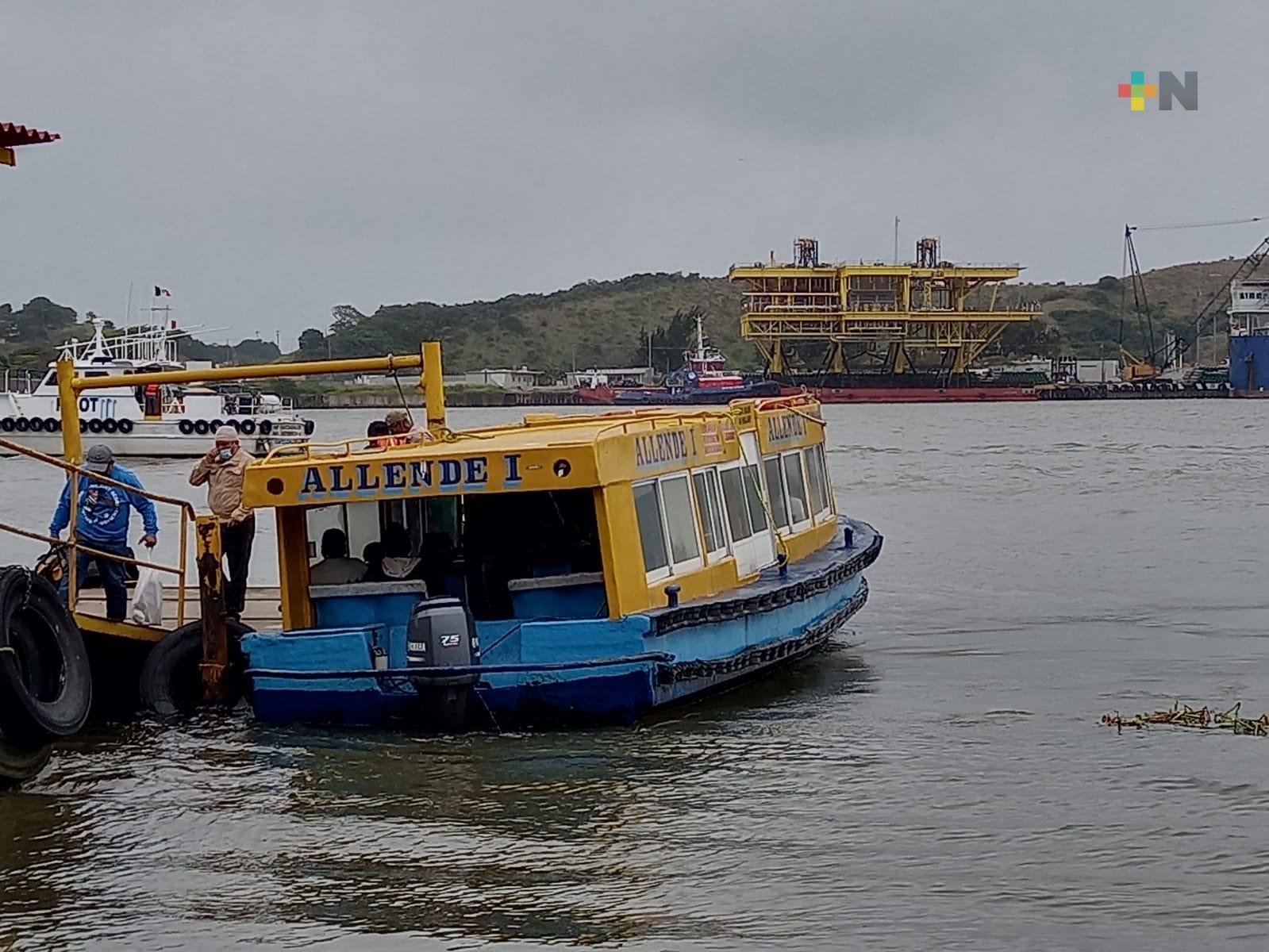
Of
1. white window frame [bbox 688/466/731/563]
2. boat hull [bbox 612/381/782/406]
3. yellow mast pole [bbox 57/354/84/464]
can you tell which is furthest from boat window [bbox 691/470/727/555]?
boat hull [bbox 612/381/782/406]

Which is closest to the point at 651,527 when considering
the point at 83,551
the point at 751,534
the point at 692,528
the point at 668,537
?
the point at 668,537

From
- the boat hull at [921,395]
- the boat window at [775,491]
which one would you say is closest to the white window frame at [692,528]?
the boat window at [775,491]

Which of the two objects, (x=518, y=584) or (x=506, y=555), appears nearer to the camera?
(x=518, y=584)

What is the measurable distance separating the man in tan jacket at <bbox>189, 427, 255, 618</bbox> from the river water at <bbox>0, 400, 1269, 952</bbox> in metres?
1.24

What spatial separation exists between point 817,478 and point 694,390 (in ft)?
277

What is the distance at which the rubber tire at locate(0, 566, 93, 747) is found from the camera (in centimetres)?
1132

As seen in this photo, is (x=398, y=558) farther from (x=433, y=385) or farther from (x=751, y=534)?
(x=751, y=534)

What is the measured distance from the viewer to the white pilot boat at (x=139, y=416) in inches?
2080

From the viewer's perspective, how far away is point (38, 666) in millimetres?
12164

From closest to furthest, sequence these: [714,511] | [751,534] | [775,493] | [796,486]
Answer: [714,511], [751,534], [775,493], [796,486]

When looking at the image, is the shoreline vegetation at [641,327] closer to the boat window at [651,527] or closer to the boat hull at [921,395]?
the boat hull at [921,395]

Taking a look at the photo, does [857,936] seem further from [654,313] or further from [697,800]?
[654,313]

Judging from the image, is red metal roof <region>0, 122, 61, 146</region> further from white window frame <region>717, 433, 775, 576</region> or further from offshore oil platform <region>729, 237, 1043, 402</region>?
offshore oil platform <region>729, 237, 1043, 402</region>

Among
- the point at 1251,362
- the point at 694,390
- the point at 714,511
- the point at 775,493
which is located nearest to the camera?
the point at 714,511
